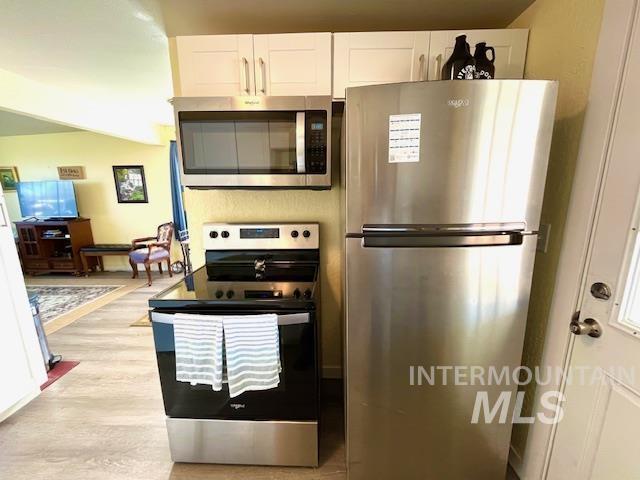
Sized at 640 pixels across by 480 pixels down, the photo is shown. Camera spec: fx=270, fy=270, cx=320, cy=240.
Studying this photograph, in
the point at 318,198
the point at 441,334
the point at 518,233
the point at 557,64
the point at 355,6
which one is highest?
the point at 355,6

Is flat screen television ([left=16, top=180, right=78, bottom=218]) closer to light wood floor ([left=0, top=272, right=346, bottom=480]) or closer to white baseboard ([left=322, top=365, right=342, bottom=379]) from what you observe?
light wood floor ([left=0, top=272, right=346, bottom=480])

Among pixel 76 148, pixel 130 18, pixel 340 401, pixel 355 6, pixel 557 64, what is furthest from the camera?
pixel 76 148

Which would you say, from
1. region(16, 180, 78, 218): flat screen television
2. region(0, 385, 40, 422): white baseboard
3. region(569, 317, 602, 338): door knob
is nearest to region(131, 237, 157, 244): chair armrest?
region(16, 180, 78, 218): flat screen television

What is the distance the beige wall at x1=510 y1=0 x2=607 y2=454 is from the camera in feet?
3.22

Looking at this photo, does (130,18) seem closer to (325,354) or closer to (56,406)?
(325,354)

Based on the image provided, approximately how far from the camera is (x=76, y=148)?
4535mm

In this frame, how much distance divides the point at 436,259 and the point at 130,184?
527 cm

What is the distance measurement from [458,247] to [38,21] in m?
2.40

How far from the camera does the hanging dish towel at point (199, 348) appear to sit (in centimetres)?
111

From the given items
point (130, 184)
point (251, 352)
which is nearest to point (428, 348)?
point (251, 352)

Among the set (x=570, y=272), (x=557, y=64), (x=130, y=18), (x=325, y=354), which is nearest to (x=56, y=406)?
(x=325, y=354)

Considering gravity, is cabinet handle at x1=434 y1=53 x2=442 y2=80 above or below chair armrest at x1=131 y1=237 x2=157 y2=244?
above

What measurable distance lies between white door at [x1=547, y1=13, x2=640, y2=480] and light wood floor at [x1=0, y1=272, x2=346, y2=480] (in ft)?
3.46

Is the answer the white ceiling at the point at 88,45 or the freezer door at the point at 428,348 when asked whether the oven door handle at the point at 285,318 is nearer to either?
the freezer door at the point at 428,348
